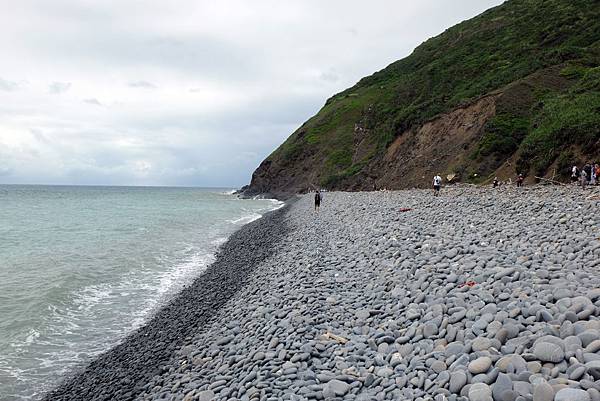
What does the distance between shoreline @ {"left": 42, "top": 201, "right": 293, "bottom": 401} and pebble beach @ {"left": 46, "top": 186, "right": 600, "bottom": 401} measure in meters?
0.06

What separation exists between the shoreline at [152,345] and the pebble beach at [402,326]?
58 mm

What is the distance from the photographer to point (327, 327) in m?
8.34

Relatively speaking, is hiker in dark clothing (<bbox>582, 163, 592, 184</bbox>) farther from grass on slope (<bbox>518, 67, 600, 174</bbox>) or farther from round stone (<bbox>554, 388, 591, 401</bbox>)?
round stone (<bbox>554, 388, 591, 401</bbox>)

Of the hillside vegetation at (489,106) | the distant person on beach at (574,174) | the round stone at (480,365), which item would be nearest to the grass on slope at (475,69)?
the hillside vegetation at (489,106)

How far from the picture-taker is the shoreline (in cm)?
936

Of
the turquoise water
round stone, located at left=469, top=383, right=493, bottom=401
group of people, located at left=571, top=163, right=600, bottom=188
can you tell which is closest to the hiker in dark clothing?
group of people, located at left=571, top=163, right=600, bottom=188

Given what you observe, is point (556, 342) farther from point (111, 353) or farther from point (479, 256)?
point (111, 353)

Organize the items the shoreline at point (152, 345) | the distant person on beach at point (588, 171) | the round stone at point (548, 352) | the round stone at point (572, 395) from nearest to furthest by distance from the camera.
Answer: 1. the round stone at point (572, 395)
2. the round stone at point (548, 352)
3. the shoreline at point (152, 345)
4. the distant person on beach at point (588, 171)

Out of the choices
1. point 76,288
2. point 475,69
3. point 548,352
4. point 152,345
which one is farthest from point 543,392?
point 475,69

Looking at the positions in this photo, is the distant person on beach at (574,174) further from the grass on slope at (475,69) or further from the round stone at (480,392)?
the round stone at (480,392)

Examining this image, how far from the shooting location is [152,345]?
11.2m

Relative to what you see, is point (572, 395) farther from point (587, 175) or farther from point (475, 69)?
point (475, 69)

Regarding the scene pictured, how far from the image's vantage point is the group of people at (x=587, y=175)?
22.2 metres

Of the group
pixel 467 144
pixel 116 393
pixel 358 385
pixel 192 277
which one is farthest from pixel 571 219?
pixel 467 144
